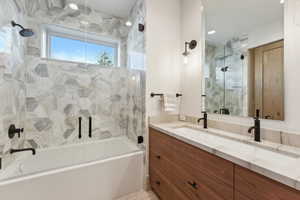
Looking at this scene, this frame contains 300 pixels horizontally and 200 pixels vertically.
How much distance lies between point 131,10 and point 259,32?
6.58 feet

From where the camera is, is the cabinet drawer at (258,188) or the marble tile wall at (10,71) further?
the marble tile wall at (10,71)

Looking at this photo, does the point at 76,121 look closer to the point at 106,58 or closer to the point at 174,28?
the point at 106,58

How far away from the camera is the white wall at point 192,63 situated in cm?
179

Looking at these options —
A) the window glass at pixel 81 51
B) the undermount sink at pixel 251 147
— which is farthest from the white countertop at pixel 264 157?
the window glass at pixel 81 51

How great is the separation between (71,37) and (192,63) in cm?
202

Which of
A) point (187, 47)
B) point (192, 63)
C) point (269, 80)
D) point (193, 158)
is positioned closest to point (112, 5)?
point (187, 47)

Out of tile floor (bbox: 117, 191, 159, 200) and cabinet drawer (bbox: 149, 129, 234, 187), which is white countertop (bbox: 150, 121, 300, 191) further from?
tile floor (bbox: 117, 191, 159, 200)

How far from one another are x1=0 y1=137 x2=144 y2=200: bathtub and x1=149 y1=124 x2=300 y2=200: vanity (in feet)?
1.09

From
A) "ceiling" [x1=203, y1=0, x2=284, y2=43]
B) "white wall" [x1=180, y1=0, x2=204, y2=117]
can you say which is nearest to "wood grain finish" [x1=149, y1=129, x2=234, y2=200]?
"white wall" [x1=180, y1=0, x2=204, y2=117]

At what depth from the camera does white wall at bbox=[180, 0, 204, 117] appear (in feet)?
5.88

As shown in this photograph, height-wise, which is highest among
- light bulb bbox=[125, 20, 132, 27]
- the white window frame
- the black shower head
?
light bulb bbox=[125, 20, 132, 27]

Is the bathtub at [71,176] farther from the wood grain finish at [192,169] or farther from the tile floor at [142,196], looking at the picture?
the wood grain finish at [192,169]

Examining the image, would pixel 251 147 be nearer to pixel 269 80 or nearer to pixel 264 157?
pixel 264 157

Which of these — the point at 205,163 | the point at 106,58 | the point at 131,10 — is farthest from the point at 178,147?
the point at 131,10
